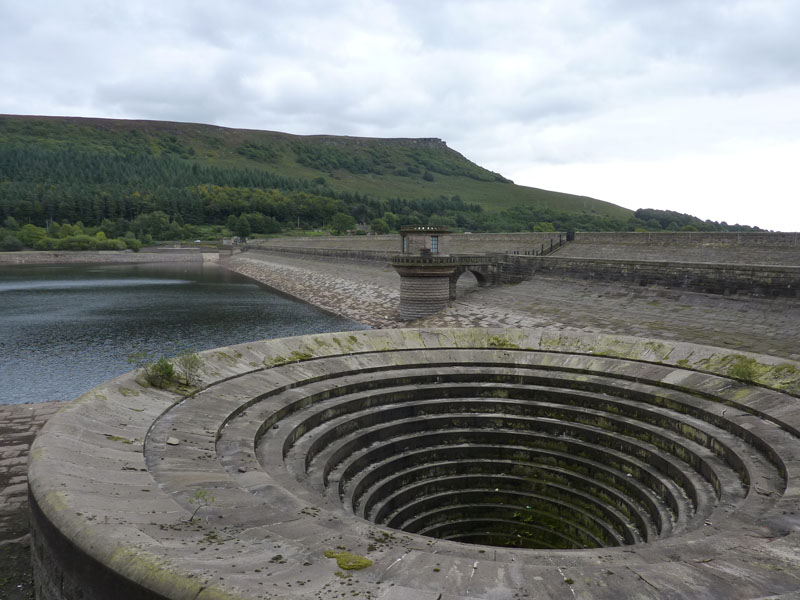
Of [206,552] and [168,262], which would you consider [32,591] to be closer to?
[206,552]

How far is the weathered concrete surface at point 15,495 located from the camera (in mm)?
7473

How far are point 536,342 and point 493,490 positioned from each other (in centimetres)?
448

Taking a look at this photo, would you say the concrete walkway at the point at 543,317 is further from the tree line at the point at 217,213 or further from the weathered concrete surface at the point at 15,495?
the tree line at the point at 217,213

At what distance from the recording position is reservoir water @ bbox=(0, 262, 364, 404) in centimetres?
3023

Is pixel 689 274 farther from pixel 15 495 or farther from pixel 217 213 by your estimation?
pixel 217 213

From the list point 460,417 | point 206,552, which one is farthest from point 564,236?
point 206,552

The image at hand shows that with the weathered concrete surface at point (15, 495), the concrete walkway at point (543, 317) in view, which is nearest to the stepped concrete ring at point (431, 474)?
the weathered concrete surface at point (15, 495)

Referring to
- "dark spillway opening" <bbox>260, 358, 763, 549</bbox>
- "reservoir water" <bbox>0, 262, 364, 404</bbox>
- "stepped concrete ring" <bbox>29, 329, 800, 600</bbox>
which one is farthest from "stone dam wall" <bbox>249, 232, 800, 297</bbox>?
"reservoir water" <bbox>0, 262, 364, 404</bbox>

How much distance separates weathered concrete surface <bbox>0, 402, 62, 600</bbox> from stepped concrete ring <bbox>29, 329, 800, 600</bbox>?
1587 mm

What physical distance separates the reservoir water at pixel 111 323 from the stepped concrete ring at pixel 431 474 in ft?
67.3

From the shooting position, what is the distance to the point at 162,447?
8.00 meters

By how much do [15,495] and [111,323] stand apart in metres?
39.9

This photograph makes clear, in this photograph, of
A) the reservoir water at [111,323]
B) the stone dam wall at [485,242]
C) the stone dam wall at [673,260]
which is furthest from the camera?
the stone dam wall at [485,242]

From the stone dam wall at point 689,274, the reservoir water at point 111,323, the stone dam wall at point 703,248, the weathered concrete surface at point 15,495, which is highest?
the stone dam wall at point 703,248
